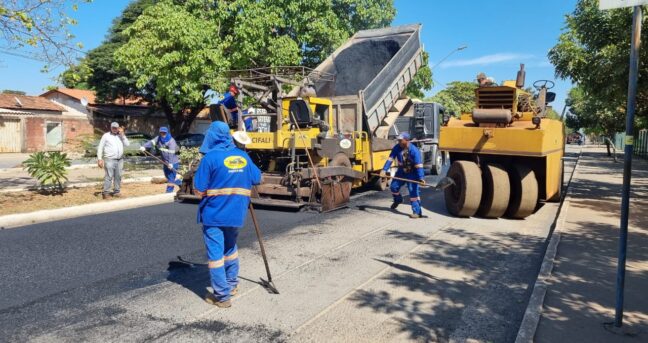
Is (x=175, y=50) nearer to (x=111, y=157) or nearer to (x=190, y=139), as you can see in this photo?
(x=111, y=157)

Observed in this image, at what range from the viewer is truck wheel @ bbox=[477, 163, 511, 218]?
7.80 metres

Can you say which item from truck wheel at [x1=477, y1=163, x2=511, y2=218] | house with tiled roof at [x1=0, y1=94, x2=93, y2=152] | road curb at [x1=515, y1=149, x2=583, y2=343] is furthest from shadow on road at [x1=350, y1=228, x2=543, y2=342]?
house with tiled roof at [x1=0, y1=94, x2=93, y2=152]

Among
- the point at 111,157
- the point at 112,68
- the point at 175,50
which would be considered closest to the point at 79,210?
the point at 111,157

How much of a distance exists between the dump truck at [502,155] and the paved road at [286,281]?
1.50ft

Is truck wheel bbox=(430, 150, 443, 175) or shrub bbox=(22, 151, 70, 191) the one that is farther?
truck wheel bbox=(430, 150, 443, 175)

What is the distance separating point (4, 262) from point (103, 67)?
24582 millimetres

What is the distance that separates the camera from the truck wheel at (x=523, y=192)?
787 centimetres

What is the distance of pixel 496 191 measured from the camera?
25.6ft

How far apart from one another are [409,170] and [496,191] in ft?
4.98

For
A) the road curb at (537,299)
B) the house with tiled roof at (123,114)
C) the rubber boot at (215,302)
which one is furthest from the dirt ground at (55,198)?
the house with tiled roof at (123,114)

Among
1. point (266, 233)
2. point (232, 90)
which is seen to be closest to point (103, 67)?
point (232, 90)

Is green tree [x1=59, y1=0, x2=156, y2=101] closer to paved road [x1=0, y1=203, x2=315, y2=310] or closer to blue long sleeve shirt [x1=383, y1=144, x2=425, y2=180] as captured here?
paved road [x1=0, y1=203, x2=315, y2=310]

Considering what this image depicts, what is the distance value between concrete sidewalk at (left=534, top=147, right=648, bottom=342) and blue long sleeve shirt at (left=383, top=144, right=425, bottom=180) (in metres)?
2.44

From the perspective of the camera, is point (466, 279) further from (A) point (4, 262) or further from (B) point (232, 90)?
(B) point (232, 90)
